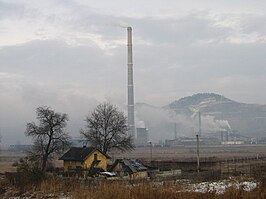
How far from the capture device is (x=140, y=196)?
21.9 meters

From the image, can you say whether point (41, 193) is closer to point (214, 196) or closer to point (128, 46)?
point (214, 196)

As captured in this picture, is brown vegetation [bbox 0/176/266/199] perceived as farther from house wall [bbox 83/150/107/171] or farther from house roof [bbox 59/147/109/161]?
house roof [bbox 59/147/109/161]

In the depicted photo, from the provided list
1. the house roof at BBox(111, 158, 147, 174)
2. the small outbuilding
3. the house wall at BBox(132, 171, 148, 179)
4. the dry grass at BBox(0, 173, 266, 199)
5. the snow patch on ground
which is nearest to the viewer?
the dry grass at BBox(0, 173, 266, 199)

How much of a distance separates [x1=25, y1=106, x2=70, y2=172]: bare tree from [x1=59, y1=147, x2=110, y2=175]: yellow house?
5.59 feet

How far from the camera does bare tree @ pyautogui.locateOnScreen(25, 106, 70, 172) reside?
4984 cm

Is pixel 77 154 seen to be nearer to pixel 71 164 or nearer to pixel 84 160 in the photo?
pixel 71 164

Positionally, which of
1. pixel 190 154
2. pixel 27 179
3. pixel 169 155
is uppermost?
pixel 190 154

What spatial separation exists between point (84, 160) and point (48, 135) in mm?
5948

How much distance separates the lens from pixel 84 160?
4709 centimetres

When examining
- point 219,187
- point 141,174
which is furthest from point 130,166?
point 219,187

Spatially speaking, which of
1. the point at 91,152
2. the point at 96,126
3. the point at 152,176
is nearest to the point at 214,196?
the point at 152,176

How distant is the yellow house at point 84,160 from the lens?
4710 centimetres

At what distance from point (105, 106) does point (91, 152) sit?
15.7 metres

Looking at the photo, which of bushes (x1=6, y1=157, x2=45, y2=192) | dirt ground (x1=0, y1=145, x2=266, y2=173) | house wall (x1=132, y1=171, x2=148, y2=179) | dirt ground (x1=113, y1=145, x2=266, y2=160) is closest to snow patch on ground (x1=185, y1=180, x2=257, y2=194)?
bushes (x1=6, y1=157, x2=45, y2=192)
